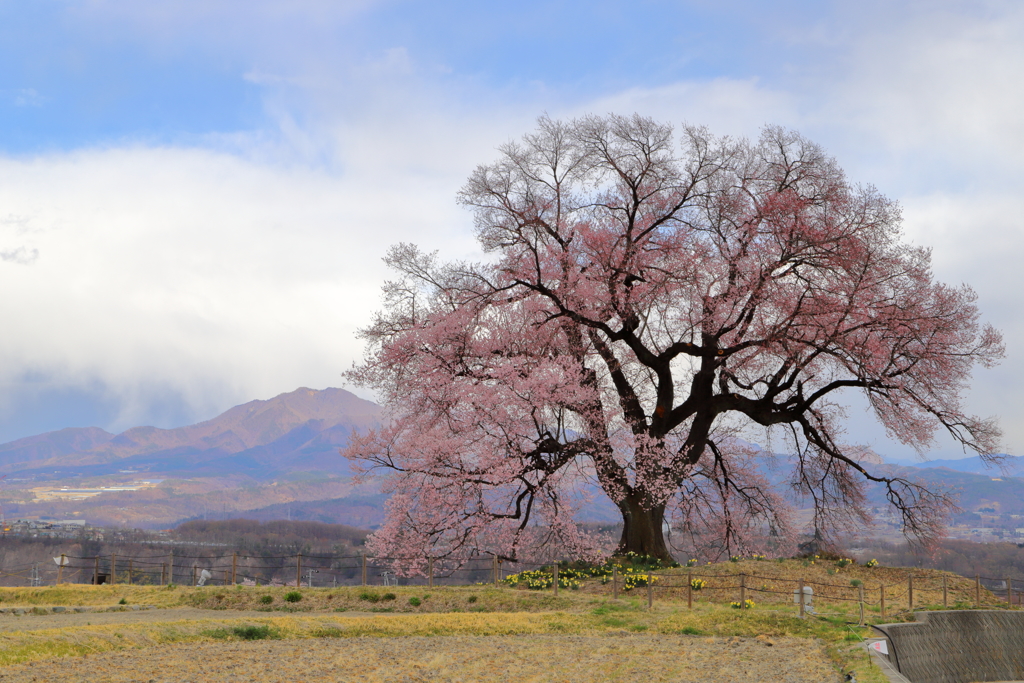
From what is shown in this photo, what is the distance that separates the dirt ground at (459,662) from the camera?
32.3ft

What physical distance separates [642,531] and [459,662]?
39.2ft

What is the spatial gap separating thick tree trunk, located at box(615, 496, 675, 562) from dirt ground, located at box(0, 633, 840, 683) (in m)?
8.54

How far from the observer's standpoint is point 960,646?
1638cm

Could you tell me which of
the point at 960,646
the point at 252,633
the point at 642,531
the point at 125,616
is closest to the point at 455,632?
the point at 252,633

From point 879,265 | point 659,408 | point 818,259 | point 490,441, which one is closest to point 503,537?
point 490,441

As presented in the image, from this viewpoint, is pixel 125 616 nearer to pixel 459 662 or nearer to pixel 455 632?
pixel 455 632

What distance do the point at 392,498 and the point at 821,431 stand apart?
532 inches

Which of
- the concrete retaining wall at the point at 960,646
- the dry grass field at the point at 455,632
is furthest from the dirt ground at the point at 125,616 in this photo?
the concrete retaining wall at the point at 960,646

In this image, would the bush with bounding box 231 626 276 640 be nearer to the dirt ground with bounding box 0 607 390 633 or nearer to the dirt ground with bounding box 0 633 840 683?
the dirt ground with bounding box 0 633 840 683

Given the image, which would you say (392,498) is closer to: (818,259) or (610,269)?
(610,269)

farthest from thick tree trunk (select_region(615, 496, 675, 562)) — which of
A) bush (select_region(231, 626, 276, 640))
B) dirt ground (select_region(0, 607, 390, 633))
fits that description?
bush (select_region(231, 626, 276, 640))

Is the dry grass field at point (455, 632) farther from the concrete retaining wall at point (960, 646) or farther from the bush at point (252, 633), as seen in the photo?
the concrete retaining wall at point (960, 646)

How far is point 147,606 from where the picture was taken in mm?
17984

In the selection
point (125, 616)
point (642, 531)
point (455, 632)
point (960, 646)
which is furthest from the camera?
point (642, 531)
